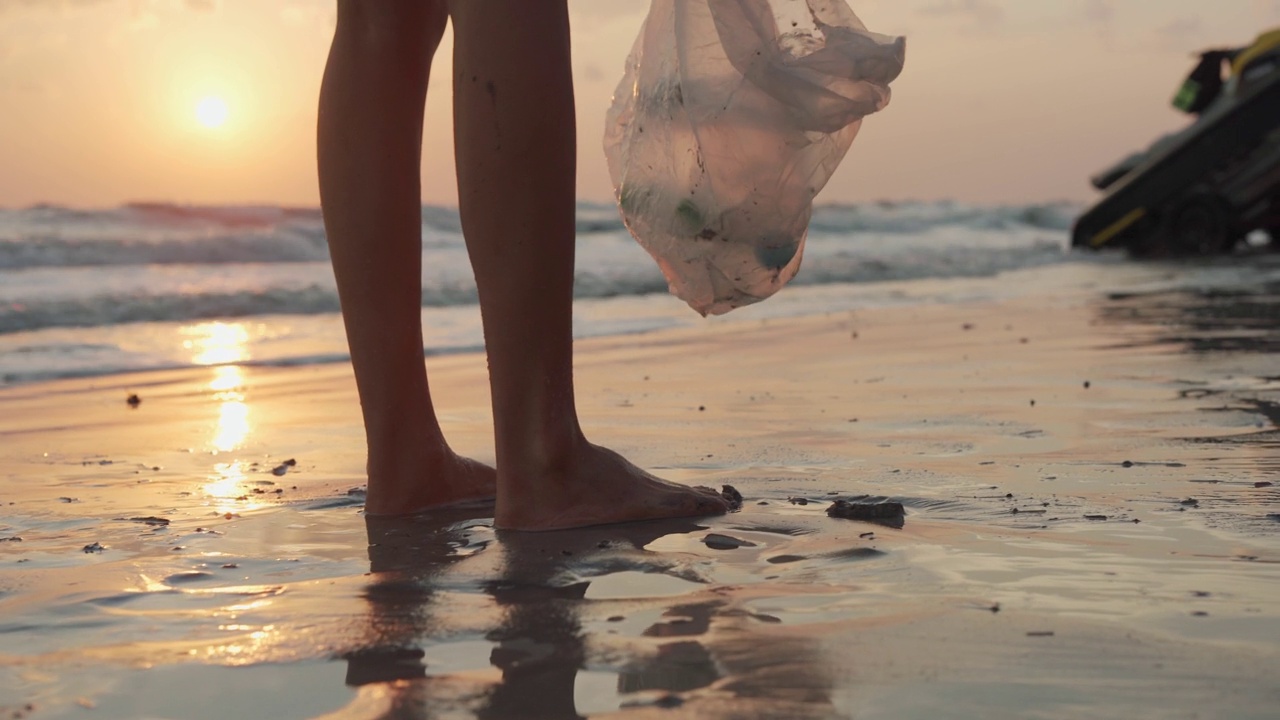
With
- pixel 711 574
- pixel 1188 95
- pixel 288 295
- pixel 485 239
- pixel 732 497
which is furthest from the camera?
pixel 1188 95

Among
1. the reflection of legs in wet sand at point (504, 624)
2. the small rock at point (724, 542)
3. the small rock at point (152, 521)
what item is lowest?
the reflection of legs in wet sand at point (504, 624)

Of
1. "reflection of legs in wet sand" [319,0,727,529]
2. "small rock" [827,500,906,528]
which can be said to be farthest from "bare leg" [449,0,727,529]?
"small rock" [827,500,906,528]

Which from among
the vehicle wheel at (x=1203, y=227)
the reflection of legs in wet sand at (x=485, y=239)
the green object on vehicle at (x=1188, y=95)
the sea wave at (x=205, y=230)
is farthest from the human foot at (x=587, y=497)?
the green object on vehicle at (x=1188, y=95)

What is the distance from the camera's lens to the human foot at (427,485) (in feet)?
6.45

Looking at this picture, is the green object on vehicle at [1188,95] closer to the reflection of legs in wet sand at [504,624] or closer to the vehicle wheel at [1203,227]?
the vehicle wheel at [1203,227]

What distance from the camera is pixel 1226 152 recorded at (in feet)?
32.1

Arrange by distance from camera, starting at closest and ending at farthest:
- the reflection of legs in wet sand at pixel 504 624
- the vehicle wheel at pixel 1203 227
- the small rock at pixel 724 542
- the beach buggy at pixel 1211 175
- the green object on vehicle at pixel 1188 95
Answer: the reflection of legs in wet sand at pixel 504 624 < the small rock at pixel 724 542 < the beach buggy at pixel 1211 175 < the vehicle wheel at pixel 1203 227 < the green object on vehicle at pixel 1188 95

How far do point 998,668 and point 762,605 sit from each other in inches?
10.7

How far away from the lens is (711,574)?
148 centimetres

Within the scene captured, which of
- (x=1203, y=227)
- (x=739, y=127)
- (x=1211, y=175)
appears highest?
(x=1211, y=175)

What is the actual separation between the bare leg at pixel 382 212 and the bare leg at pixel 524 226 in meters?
0.22

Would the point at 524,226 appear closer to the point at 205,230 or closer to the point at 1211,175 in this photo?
the point at 1211,175

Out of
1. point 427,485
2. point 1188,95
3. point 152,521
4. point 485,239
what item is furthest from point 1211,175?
point 152,521

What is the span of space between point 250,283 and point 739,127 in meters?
8.57
